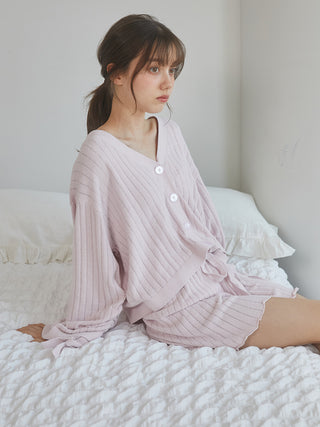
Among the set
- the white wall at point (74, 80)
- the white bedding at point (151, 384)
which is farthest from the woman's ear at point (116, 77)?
the white wall at point (74, 80)

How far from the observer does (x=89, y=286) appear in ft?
4.31

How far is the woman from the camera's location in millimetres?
1248

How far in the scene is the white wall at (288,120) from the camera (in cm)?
166

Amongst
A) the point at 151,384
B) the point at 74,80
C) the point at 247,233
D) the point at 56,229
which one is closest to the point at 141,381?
the point at 151,384

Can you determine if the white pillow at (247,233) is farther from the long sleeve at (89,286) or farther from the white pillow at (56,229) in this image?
the long sleeve at (89,286)

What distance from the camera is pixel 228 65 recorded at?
2.39m

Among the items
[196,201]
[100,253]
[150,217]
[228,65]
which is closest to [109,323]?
[100,253]

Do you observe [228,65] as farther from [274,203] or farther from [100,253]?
[100,253]

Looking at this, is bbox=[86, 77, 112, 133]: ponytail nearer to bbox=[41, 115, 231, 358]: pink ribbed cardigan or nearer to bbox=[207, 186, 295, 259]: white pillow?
bbox=[41, 115, 231, 358]: pink ribbed cardigan

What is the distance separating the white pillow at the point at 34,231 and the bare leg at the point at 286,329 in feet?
3.13

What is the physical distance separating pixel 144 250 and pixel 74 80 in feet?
4.39

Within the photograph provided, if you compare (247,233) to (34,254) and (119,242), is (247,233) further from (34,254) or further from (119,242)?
(34,254)

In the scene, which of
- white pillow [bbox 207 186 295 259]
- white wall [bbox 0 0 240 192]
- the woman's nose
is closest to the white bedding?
white pillow [bbox 207 186 295 259]

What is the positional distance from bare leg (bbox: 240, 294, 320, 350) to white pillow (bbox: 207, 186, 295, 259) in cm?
55
